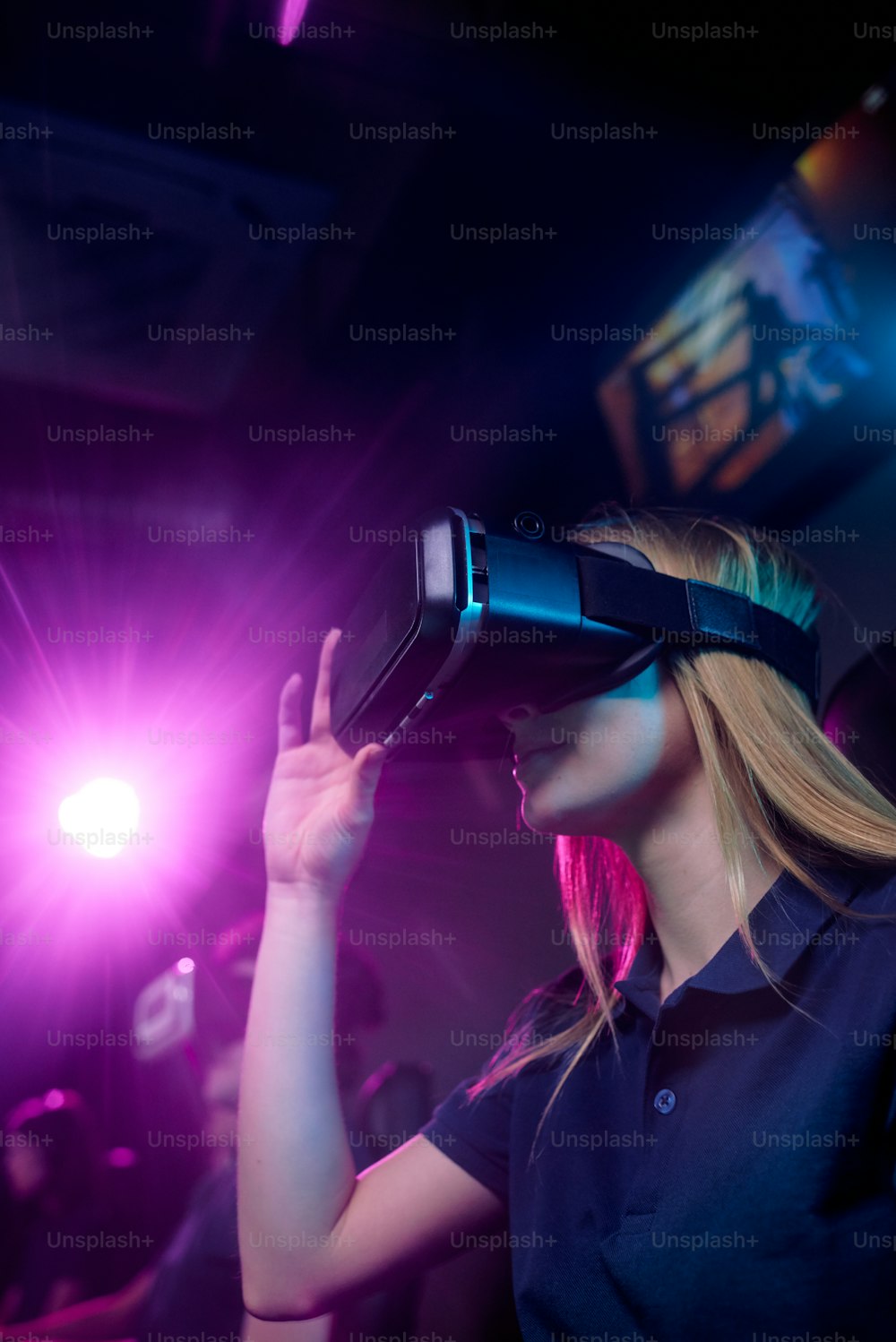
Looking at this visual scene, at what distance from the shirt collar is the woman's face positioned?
18 cm

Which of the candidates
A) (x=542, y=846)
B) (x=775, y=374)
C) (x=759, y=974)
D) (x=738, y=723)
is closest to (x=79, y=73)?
(x=775, y=374)

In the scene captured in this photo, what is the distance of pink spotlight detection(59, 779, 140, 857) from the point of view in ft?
7.98

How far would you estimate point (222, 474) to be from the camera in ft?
6.74

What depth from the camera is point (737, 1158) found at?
0.81 m

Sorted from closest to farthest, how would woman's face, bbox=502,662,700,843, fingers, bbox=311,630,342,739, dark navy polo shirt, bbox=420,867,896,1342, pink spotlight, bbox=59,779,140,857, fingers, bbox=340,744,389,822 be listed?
dark navy polo shirt, bbox=420,867,896,1342
woman's face, bbox=502,662,700,843
fingers, bbox=340,744,389,822
fingers, bbox=311,630,342,739
pink spotlight, bbox=59,779,140,857

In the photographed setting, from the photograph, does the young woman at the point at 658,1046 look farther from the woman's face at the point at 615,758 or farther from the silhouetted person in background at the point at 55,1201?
the silhouetted person in background at the point at 55,1201

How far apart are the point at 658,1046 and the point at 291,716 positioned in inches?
30.0

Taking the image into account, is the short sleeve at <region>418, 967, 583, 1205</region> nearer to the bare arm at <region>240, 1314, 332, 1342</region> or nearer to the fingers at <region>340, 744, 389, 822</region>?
the fingers at <region>340, 744, 389, 822</region>

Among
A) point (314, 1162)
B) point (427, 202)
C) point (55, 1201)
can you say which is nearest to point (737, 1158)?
point (314, 1162)

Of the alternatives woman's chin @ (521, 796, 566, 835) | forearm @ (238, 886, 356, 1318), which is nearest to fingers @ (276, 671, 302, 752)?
forearm @ (238, 886, 356, 1318)

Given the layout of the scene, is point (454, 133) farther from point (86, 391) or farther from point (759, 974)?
point (759, 974)

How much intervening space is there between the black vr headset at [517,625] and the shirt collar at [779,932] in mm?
282

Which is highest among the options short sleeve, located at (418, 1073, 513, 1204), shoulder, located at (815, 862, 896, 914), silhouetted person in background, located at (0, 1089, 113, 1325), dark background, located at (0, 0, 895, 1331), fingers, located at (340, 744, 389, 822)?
dark background, located at (0, 0, 895, 1331)

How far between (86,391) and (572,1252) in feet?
6.24
